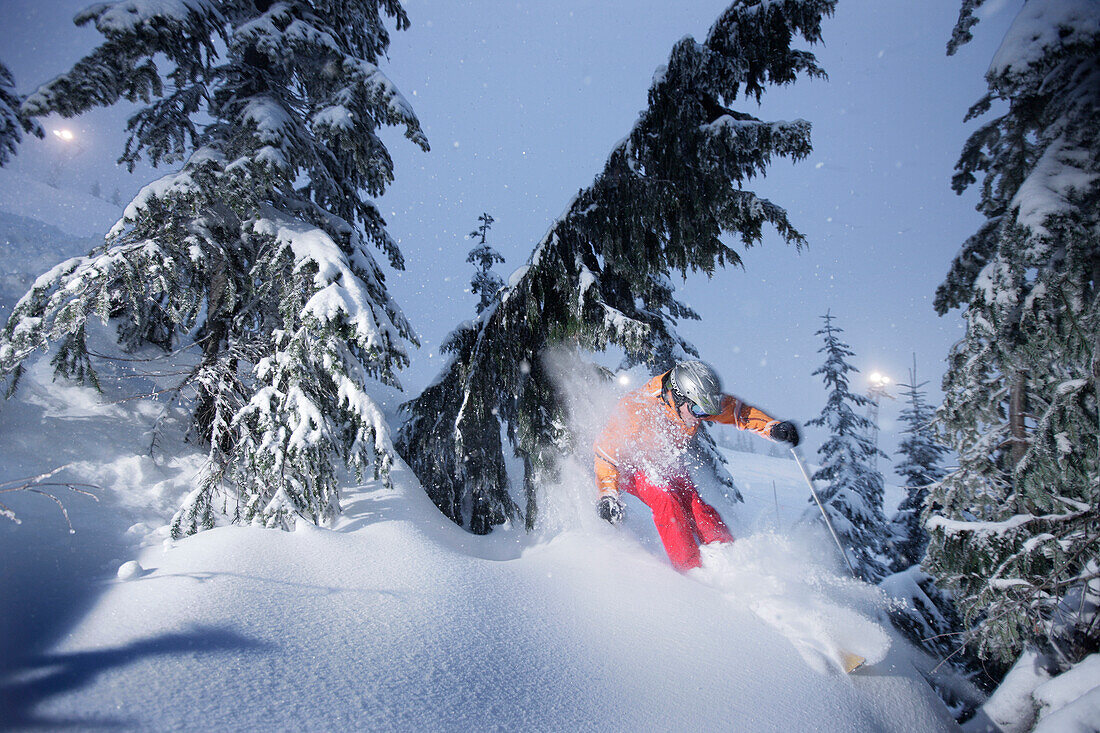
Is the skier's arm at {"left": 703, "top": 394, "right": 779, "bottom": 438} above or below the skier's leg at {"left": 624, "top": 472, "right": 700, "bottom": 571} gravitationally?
above

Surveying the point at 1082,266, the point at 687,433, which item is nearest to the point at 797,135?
the point at 1082,266

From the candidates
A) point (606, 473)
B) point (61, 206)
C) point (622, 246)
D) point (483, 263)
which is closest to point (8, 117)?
point (622, 246)

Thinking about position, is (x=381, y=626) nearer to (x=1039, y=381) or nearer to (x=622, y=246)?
(x=622, y=246)

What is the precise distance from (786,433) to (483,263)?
1273 cm

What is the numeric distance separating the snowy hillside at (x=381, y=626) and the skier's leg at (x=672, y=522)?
0.24 meters

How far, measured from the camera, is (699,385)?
4.30 metres

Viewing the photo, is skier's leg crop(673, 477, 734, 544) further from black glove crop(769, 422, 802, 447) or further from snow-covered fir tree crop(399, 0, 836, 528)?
snow-covered fir tree crop(399, 0, 836, 528)

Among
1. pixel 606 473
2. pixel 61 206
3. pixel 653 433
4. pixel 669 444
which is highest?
pixel 61 206

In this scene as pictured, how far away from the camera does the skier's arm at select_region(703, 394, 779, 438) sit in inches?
178

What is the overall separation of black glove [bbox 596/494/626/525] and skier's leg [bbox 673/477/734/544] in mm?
680

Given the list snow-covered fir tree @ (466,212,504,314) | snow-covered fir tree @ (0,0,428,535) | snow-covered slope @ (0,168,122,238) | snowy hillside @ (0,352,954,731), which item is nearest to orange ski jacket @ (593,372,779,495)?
snowy hillside @ (0,352,954,731)

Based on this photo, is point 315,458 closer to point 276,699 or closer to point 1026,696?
point 276,699

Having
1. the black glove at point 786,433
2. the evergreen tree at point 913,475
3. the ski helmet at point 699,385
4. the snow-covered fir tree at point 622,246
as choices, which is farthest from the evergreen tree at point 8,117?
the evergreen tree at point 913,475

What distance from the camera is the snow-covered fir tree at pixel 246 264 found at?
10.8ft
